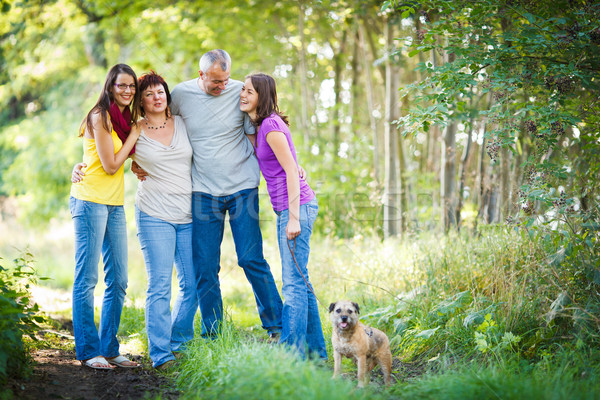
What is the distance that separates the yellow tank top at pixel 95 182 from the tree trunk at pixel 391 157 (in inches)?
161

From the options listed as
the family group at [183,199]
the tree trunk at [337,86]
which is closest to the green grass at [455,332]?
the family group at [183,199]

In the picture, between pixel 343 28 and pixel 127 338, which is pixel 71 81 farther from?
pixel 127 338

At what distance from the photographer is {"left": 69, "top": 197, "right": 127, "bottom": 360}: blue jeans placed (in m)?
3.46

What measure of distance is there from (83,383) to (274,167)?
6.23ft

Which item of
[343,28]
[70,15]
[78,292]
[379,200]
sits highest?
[70,15]

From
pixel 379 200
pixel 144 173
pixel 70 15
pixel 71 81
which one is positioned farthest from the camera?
pixel 71 81

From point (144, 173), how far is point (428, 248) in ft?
9.66

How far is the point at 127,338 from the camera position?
454 centimetres

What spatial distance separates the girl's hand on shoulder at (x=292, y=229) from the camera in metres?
3.39

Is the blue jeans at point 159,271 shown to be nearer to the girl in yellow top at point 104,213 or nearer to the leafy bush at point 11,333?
the girl in yellow top at point 104,213

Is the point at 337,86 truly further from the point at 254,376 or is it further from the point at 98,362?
the point at 254,376

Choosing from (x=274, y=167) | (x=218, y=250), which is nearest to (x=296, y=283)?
(x=218, y=250)

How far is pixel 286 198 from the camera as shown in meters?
3.45

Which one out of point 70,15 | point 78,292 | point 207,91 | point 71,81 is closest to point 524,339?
point 207,91
